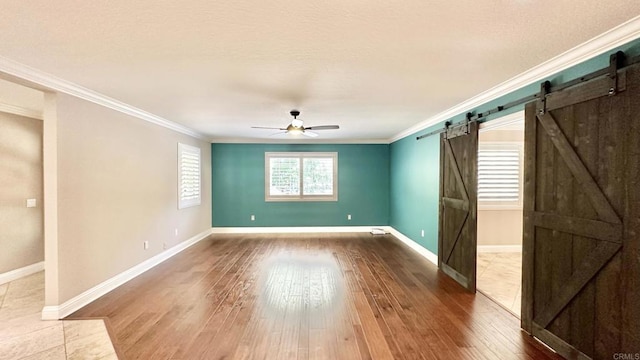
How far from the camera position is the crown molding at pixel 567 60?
206 centimetres

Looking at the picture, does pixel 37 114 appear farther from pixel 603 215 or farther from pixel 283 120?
pixel 603 215

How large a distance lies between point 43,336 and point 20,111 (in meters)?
3.62

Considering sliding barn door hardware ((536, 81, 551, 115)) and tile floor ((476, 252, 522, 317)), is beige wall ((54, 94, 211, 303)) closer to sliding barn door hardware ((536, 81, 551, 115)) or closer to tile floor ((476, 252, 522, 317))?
sliding barn door hardware ((536, 81, 551, 115))

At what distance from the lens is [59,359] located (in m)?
2.52

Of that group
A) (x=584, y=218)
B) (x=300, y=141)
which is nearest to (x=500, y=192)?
(x=584, y=218)

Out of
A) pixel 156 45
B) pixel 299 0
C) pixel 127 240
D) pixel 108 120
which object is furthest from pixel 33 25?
pixel 127 240

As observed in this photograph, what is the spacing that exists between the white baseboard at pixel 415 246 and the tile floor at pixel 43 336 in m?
4.70

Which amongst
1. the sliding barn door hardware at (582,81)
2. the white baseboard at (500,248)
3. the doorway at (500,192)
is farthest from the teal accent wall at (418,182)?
the white baseboard at (500,248)

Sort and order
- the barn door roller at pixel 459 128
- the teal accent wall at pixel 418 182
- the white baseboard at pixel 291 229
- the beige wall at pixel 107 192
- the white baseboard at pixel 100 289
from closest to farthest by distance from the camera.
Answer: the white baseboard at pixel 100 289, the beige wall at pixel 107 192, the barn door roller at pixel 459 128, the teal accent wall at pixel 418 182, the white baseboard at pixel 291 229

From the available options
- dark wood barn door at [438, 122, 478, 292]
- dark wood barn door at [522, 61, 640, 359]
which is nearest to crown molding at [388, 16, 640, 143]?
dark wood barn door at [522, 61, 640, 359]

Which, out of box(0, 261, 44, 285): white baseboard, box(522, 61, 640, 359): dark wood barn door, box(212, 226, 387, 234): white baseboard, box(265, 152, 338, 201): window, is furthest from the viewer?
box(265, 152, 338, 201): window

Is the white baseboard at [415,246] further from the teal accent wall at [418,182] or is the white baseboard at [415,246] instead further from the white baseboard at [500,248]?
the white baseboard at [500,248]

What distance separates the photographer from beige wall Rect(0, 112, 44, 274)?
14.3 feet

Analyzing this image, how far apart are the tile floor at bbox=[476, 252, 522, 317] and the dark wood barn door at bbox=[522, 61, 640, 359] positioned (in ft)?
2.89
